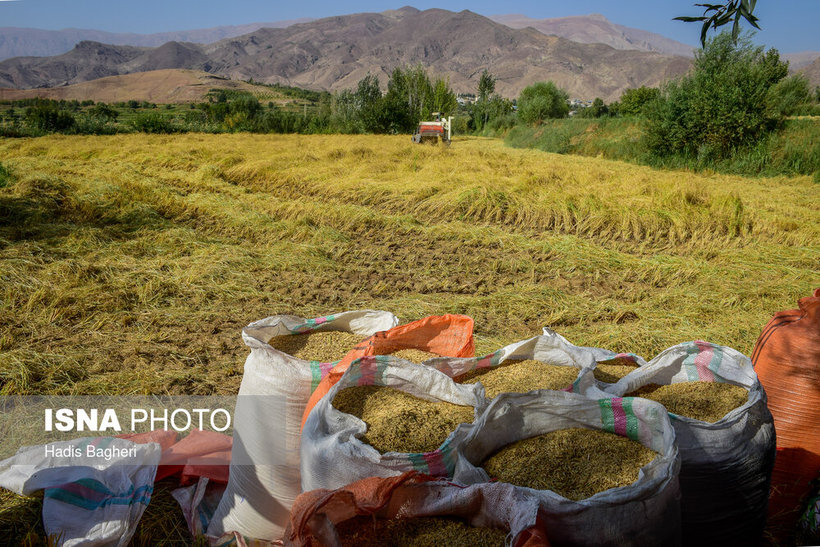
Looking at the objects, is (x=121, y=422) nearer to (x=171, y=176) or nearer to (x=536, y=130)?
(x=171, y=176)

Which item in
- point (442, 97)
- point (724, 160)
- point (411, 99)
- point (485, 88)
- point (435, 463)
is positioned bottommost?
point (435, 463)

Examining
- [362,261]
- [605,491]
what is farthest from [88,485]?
[362,261]

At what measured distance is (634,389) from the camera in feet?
6.08

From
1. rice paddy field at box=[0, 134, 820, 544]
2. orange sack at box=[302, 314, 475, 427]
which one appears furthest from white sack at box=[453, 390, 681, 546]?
rice paddy field at box=[0, 134, 820, 544]

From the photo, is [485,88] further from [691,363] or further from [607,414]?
[607,414]

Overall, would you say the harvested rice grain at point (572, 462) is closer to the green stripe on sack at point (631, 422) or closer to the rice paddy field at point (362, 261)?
the green stripe on sack at point (631, 422)

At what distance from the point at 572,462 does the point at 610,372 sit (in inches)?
28.0

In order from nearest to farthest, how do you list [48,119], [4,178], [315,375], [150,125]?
[315,375]
[4,178]
[48,119]
[150,125]

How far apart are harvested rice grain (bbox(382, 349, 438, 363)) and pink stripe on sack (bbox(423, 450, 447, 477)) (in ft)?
1.99

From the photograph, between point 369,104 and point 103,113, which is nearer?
point 369,104

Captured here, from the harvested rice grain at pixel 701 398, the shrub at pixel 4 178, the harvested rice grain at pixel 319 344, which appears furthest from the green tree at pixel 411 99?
the harvested rice grain at pixel 701 398

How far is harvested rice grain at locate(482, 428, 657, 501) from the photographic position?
4.44 ft

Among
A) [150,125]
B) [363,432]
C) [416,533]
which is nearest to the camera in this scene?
[416,533]

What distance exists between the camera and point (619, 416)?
4.99ft
